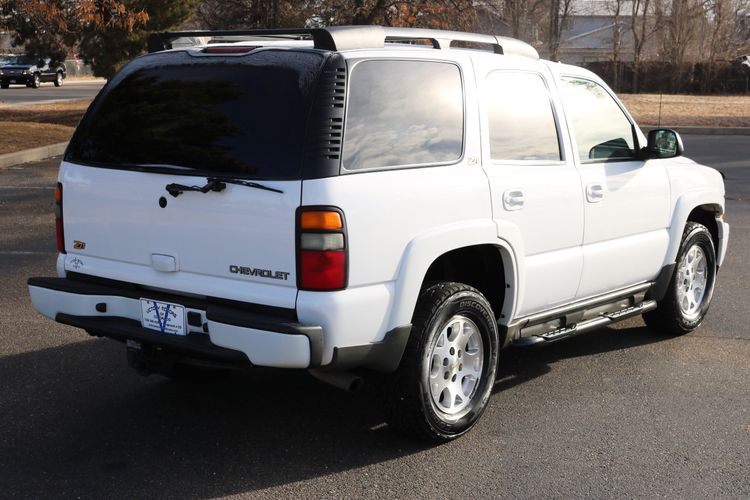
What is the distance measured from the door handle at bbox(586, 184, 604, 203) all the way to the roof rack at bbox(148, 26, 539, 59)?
2.76ft

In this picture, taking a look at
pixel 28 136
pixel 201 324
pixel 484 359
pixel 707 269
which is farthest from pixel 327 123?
pixel 28 136

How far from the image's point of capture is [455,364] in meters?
4.96

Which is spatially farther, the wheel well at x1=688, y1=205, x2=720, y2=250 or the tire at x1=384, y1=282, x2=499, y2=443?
A: the wheel well at x1=688, y1=205, x2=720, y2=250

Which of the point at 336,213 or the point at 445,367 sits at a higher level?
the point at 336,213

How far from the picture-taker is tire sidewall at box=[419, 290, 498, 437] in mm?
4688

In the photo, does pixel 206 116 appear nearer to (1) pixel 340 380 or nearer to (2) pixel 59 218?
(2) pixel 59 218

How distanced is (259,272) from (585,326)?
236cm

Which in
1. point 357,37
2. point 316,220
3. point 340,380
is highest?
point 357,37

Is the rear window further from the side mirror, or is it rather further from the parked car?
the parked car

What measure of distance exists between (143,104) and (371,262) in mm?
1468

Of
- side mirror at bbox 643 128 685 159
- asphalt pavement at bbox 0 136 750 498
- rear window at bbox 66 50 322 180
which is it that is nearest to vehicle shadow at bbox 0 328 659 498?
asphalt pavement at bbox 0 136 750 498

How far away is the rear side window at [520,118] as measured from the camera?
5.21 metres

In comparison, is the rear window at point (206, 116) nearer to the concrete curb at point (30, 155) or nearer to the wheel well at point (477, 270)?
the wheel well at point (477, 270)

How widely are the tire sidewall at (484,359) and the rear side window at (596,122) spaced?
4.46 ft
